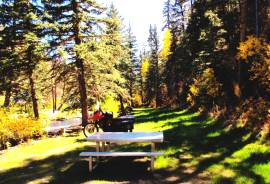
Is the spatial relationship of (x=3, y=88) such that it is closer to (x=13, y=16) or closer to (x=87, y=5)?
(x=13, y=16)

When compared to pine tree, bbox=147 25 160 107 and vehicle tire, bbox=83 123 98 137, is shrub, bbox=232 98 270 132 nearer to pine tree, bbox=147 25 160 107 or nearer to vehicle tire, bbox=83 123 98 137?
vehicle tire, bbox=83 123 98 137

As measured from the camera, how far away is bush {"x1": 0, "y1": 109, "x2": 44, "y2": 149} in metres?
17.2

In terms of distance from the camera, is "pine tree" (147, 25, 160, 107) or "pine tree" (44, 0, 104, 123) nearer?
"pine tree" (44, 0, 104, 123)

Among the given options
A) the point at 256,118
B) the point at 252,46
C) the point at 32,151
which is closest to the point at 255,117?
the point at 256,118

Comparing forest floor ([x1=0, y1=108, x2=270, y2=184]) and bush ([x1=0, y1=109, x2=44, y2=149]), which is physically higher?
bush ([x1=0, y1=109, x2=44, y2=149])

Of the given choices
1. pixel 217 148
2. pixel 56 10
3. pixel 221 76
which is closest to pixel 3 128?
pixel 56 10

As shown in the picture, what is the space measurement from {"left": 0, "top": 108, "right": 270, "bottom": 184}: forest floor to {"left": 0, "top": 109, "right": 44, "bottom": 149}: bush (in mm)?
1588

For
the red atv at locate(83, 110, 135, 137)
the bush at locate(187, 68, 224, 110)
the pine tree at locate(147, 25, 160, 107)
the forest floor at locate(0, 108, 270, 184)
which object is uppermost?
the pine tree at locate(147, 25, 160, 107)

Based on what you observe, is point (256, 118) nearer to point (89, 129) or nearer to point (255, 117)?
point (255, 117)

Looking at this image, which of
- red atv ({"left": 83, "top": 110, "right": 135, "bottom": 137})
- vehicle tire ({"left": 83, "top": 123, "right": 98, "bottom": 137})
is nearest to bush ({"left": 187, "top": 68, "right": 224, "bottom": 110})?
vehicle tire ({"left": 83, "top": 123, "right": 98, "bottom": 137})

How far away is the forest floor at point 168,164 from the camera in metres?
9.80

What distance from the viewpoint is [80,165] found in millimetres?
11734

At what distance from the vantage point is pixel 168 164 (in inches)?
441

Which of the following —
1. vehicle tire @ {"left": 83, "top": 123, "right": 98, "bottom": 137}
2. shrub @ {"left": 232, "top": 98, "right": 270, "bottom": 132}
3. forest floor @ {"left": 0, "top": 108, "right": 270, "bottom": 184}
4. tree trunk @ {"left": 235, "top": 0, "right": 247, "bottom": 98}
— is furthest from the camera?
tree trunk @ {"left": 235, "top": 0, "right": 247, "bottom": 98}
